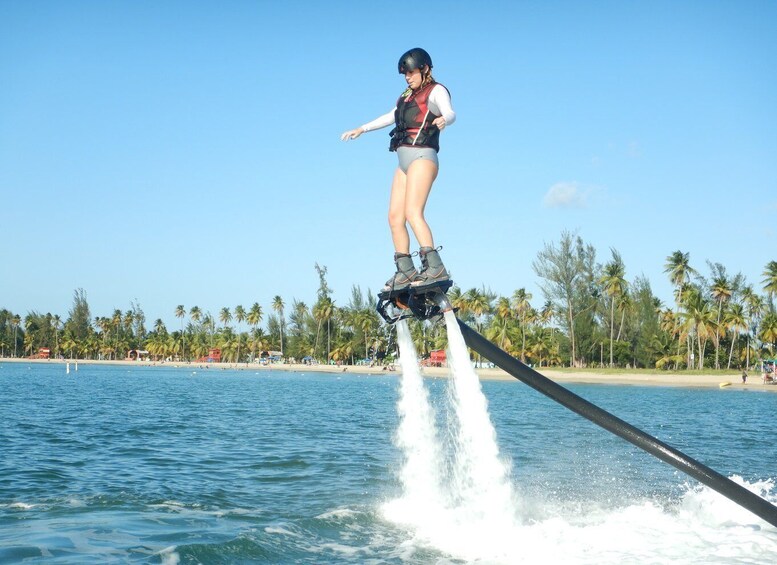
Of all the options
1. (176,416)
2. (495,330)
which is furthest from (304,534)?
(495,330)

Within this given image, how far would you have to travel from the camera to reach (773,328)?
3226 inches

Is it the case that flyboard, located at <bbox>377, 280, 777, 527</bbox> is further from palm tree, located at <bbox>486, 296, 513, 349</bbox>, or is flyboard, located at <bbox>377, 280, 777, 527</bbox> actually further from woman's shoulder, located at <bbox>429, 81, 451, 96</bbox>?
palm tree, located at <bbox>486, 296, 513, 349</bbox>

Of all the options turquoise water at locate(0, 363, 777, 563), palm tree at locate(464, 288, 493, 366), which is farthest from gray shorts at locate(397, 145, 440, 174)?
palm tree at locate(464, 288, 493, 366)

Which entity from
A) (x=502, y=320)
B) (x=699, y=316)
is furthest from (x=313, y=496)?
(x=502, y=320)

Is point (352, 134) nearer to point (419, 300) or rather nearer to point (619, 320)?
point (419, 300)

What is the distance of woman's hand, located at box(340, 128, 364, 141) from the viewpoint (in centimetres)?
639

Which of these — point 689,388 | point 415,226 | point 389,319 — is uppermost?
point 415,226

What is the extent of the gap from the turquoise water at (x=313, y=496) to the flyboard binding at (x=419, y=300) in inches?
159

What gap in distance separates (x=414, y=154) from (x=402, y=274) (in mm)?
951

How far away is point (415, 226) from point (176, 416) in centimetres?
2982

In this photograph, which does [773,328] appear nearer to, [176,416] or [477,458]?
[176,416]

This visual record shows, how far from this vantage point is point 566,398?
5328 millimetres

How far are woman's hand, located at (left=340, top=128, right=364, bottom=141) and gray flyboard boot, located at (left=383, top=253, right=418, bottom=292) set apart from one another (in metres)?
1.15

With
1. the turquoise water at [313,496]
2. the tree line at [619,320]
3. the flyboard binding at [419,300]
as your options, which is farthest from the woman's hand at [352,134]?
the tree line at [619,320]
